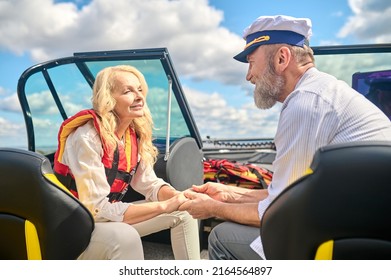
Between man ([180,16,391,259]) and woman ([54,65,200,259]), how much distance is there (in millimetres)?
263

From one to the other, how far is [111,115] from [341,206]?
104cm

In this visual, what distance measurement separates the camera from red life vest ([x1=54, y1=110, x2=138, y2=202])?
4.43 feet

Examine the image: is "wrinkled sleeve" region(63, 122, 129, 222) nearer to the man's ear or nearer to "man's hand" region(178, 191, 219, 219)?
"man's hand" region(178, 191, 219, 219)

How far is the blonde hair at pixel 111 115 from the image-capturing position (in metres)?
1.38

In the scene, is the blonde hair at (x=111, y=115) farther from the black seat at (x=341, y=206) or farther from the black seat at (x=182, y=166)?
the black seat at (x=341, y=206)

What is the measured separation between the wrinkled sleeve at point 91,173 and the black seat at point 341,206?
0.76 metres

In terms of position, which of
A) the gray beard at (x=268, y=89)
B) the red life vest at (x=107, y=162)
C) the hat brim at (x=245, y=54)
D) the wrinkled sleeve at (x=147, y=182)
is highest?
the hat brim at (x=245, y=54)

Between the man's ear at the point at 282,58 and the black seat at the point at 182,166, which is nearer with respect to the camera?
the man's ear at the point at 282,58

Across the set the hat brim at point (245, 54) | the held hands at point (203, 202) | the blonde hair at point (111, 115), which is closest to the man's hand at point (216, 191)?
the held hands at point (203, 202)

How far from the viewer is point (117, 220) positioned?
131 centimetres

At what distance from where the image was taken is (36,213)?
2.89ft

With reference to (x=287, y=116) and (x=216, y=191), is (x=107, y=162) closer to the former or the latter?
(x=216, y=191)
